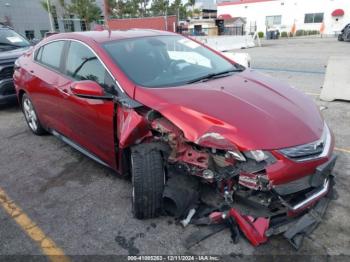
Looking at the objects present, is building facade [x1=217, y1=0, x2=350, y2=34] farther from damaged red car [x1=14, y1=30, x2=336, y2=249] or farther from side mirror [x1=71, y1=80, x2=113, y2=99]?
side mirror [x1=71, y1=80, x2=113, y2=99]

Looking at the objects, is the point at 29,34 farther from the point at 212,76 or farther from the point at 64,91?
the point at 212,76

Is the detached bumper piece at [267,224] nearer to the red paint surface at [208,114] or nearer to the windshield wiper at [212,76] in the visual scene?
the red paint surface at [208,114]

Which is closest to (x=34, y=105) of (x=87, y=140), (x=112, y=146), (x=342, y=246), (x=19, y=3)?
(x=87, y=140)

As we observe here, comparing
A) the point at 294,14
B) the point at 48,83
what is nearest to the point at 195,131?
the point at 48,83

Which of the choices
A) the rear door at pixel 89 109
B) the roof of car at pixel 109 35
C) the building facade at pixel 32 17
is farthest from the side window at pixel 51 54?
the building facade at pixel 32 17

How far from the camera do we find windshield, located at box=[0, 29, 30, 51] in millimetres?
7151

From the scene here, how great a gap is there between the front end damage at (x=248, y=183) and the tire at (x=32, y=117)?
2.85m

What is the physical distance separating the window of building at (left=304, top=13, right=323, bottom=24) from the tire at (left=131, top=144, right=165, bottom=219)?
147 feet

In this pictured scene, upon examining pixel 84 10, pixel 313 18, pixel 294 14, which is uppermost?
pixel 84 10

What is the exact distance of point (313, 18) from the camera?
41469mm

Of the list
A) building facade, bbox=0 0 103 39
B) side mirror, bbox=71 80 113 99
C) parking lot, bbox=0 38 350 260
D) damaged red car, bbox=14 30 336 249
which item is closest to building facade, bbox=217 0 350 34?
building facade, bbox=0 0 103 39

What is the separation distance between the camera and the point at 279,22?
43.8m

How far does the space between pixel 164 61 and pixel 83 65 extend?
911mm

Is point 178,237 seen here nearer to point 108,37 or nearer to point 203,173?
point 203,173
